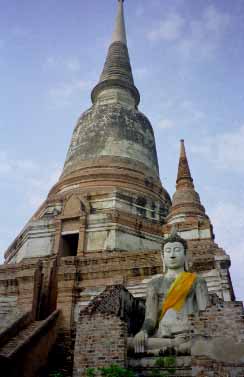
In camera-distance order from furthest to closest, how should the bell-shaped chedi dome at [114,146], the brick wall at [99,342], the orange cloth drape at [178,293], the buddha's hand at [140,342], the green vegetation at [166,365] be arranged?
1. the bell-shaped chedi dome at [114,146]
2. the orange cloth drape at [178,293]
3. the buddha's hand at [140,342]
4. the brick wall at [99,342]
5. the green vegetation at [166,365]

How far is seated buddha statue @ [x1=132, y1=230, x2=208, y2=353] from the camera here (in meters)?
7.38

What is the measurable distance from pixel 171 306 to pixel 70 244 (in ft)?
25.5

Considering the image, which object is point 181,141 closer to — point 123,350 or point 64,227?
point 64,227

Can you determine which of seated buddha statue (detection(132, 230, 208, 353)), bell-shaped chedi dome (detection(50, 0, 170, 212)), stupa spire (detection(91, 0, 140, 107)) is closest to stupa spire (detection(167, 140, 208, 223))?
bell-shaped chedi dome (detection(50, 0, 170, 212))

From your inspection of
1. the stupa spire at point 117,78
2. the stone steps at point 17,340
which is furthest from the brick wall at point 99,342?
the stupa spire at point 117,78

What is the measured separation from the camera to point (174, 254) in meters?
9.06

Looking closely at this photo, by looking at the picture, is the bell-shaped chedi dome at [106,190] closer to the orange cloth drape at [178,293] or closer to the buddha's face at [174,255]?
the buddha's face at [174,255]

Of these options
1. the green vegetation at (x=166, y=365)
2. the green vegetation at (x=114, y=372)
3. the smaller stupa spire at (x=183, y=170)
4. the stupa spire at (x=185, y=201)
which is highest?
the smaller stupa spire at (x=183, y=170)

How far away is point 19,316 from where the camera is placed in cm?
1038

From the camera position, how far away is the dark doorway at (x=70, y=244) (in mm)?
15028

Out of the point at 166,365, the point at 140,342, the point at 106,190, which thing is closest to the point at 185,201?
the point at 106,190

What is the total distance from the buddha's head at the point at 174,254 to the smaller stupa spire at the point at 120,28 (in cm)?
1887

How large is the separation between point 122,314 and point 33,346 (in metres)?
3.12

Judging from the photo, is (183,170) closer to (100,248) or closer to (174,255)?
(100,248)
